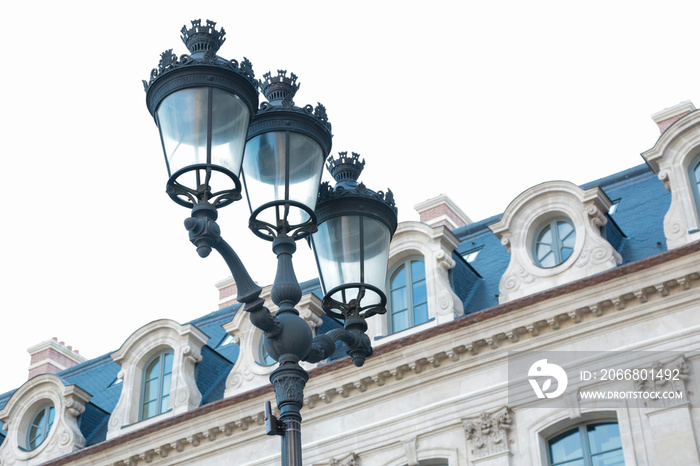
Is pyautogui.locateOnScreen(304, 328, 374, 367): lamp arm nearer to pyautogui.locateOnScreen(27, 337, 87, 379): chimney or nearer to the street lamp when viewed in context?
the street lamp

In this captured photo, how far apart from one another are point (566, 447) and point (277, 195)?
446 inches


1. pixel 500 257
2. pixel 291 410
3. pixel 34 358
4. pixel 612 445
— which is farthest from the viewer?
pixel 34 358

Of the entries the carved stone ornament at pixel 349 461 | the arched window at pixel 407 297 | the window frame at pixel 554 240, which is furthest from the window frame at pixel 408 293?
the carved stone ornament at pixel 349 461

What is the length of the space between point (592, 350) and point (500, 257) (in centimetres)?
492

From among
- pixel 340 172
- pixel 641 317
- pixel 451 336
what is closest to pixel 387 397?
pixel 451 336

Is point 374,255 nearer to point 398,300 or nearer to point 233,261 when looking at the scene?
point 233,261

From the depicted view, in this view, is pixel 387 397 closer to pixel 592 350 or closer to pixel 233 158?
pixel 592 350

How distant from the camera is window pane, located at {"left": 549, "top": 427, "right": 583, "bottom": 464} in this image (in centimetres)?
1759

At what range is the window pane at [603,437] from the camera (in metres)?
17.3

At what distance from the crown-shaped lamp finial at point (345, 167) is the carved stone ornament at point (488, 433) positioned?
9431 millimetres

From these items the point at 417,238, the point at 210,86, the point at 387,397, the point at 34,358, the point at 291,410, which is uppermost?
the point at 34,358

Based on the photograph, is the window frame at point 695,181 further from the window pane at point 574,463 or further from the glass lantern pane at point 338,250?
the glass lantern pane at point 338,250

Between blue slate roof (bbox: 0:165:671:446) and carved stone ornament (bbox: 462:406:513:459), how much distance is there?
2699 mm

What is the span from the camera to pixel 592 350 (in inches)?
701
